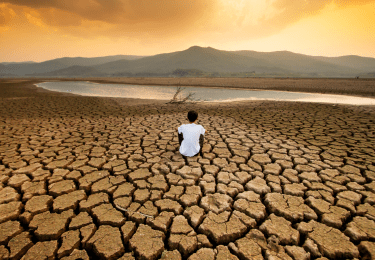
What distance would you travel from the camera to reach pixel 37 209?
1.79 m

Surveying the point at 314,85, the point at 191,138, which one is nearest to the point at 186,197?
the point at 191,138

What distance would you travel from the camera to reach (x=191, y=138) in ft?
9.32

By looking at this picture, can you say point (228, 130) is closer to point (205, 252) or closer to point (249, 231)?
point (249, 231)

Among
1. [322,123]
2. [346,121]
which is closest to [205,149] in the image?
[322,123]

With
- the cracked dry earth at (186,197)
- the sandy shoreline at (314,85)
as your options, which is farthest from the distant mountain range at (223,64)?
the cracked dry earth at (186,197)

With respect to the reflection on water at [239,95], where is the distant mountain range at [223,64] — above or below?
above

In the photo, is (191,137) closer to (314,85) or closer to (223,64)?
(314,85)

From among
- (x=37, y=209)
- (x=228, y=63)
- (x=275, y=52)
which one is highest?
(x=275, y=52)

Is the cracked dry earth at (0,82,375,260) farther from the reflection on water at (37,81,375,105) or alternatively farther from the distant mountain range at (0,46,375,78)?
the distant mountain range at (0,46,375,78)

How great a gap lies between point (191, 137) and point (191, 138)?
2cm

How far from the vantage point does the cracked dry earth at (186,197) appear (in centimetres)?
143

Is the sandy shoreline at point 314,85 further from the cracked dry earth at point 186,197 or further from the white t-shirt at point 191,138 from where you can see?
the white t-shirt at point 191,138

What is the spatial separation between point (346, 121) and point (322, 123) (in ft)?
2.64

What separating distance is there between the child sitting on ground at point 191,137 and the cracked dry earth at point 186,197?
14 centimetres
